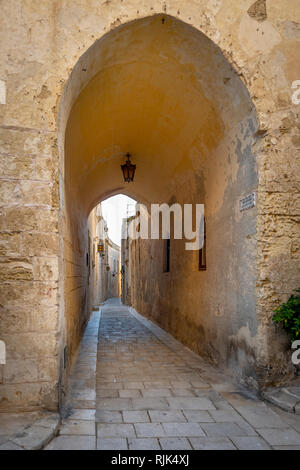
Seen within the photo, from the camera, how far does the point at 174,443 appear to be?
104 inches

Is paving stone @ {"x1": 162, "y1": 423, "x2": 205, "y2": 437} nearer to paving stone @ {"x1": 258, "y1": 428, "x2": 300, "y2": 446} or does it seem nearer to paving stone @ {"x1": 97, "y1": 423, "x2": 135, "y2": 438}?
paving stone @ {"x1": 97, "y1": 423, "x2": 135, "y2": 438}

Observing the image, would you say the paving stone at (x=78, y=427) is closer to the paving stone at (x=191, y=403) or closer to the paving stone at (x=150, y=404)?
the paving stone at (x=150, y=404)

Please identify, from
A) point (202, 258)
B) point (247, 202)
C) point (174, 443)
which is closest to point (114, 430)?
point (174, 443)

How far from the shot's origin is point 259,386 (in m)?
3.58

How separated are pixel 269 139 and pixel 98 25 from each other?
2030mm

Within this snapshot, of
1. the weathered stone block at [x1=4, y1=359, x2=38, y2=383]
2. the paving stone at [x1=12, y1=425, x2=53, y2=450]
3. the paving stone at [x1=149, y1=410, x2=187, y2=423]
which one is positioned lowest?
the paving stone at [x1=149, y1=410, x2=187, y2=423]

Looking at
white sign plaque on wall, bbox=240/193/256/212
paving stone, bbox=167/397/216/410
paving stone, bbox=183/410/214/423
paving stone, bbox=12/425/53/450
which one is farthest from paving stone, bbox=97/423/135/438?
white sign plaque on wall, bbox=240/193/256/212

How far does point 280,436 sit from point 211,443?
55 centimetres

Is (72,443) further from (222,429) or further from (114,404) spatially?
(222,429)

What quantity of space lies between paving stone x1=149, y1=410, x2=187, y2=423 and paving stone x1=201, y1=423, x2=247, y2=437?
230 mm

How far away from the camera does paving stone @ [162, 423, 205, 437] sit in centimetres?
280

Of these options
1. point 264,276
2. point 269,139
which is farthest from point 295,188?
point 264,276

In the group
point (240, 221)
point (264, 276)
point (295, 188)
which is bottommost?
point (264, 276)

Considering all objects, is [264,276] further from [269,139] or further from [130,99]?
[130,99]
